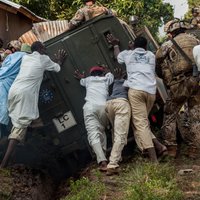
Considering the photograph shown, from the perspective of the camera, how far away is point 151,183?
5789 mm

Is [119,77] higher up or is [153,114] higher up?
[119,77]

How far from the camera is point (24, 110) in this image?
293 inches

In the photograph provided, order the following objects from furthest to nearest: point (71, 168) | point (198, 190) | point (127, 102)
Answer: point (71, 168) < point (127, 102) < point (198, 190)

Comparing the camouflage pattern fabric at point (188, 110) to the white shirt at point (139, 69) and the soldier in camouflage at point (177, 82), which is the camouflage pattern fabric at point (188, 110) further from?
the white shirt at point (139, 69)

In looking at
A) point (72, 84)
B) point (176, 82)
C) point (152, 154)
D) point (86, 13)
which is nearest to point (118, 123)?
point (152, 154)

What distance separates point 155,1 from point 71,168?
56.1 feet

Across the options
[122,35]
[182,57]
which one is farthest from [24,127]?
[182,57]

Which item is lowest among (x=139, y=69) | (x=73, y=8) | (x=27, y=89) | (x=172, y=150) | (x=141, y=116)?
(x=172, y=150)

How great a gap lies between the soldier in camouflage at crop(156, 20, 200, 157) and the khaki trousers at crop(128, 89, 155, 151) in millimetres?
686

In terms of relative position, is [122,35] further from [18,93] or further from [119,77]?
[18,93]

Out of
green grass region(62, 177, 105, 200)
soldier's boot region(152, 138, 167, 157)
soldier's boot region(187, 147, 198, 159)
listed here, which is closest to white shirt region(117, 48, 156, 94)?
soldier's boot region(152, 138, 167, 157)

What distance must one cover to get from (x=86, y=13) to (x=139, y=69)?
1.61 metres

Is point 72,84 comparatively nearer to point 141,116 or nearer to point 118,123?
point 118,123

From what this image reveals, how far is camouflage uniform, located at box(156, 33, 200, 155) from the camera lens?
791 cm
